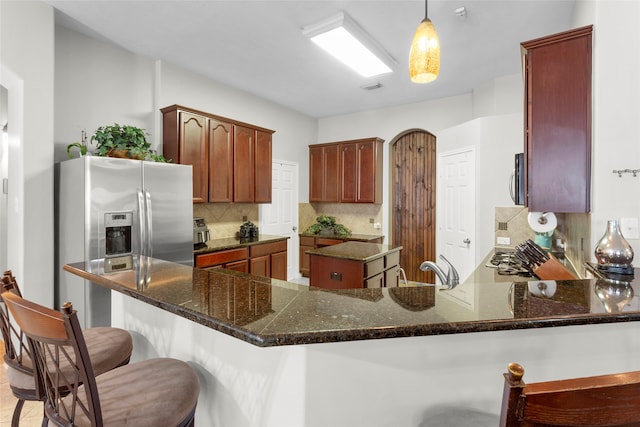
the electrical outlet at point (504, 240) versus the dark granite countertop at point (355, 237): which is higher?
the electrical outlet at point (504, 240)

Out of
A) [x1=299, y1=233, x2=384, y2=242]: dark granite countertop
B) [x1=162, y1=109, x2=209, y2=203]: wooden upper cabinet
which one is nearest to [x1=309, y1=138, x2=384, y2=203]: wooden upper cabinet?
[x1=299, y1=233, x2=384, y2=242]: dark granite countertop

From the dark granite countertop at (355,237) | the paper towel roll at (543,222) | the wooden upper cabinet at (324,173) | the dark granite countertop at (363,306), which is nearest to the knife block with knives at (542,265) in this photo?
the paper towel roll at (543,222)

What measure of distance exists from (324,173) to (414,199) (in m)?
A: 1.66

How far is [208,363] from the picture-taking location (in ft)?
3.95

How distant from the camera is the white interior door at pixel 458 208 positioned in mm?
4051

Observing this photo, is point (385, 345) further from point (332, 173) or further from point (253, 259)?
point (332, 173)

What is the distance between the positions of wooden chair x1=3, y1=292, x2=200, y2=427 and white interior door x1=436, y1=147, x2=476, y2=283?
3706 millimetres

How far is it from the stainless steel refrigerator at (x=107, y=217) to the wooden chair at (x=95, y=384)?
1.57 metres

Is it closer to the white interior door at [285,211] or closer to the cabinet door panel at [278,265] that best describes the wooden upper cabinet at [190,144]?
the cabinet door panel at [278,265]

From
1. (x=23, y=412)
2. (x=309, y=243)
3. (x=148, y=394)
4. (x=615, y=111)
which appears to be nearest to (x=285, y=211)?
(x=309, y=243)

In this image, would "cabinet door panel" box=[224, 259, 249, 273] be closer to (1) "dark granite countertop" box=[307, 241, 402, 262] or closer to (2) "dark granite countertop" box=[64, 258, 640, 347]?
(1) "dark granite countertop" box=[307, 241, 402, 262]

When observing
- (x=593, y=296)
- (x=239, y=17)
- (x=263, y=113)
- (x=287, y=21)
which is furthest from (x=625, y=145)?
(x=263, y=113)

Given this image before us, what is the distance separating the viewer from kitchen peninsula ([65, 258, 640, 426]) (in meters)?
0.85

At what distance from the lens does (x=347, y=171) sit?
558cm
